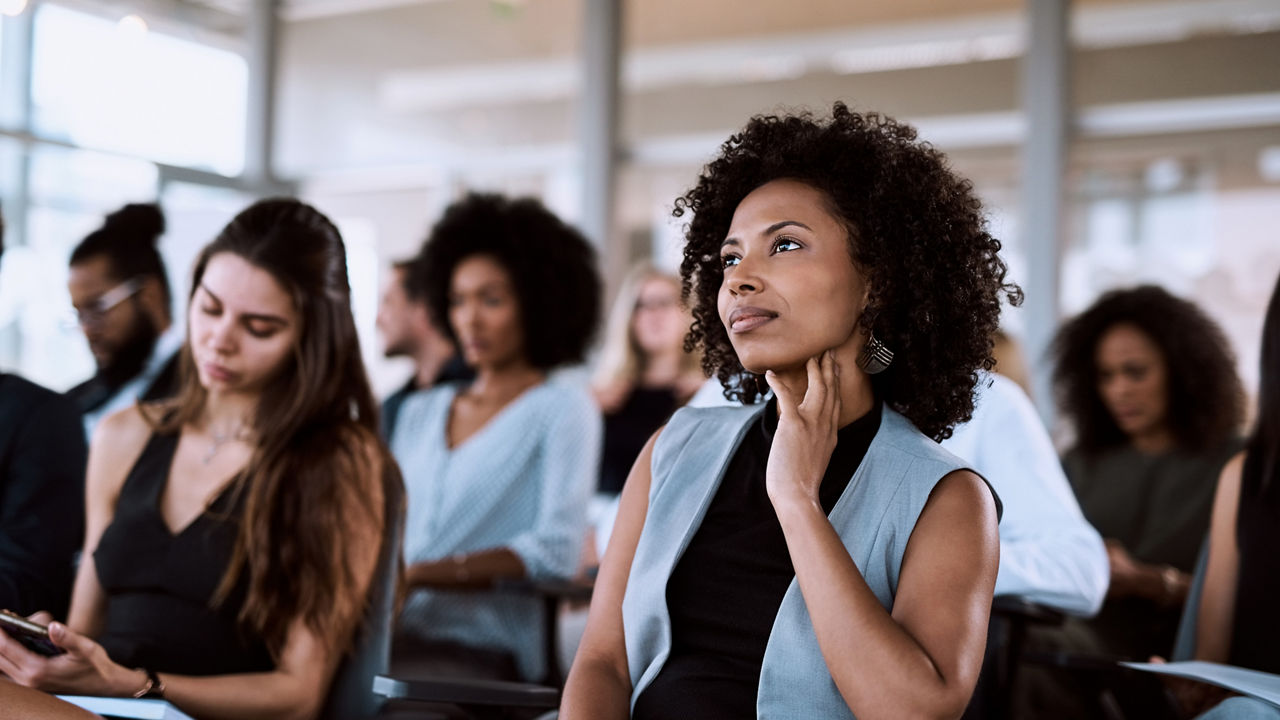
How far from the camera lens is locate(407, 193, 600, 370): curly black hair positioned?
373cm

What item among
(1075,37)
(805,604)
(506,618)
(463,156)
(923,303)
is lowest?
(506,618)

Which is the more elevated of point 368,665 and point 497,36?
point 497,36

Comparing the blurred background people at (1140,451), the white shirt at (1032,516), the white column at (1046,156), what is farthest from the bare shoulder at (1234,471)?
the white column at (1046,156)

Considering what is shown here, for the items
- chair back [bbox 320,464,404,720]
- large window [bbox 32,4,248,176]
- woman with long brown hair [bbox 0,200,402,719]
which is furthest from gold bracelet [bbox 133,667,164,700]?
large window [bbox 32,4,248,176]

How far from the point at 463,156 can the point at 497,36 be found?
0.73 metres

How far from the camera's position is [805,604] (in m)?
1.60

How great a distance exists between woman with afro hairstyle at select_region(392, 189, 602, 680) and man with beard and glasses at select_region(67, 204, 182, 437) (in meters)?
0.77

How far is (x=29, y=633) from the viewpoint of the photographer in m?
1.79

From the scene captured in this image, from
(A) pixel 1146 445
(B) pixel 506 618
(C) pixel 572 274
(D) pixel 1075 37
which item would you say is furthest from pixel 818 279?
(D) pixel 1075 37

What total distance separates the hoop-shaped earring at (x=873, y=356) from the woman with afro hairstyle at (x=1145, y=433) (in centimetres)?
168

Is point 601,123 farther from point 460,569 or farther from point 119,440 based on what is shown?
point 119,440

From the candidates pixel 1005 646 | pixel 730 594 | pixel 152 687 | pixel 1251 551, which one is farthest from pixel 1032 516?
pixel 152 687

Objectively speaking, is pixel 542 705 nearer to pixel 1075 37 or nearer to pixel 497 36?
pixel 1075 37

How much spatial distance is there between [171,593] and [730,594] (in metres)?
1.05
